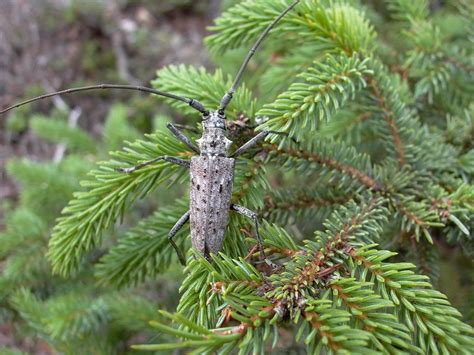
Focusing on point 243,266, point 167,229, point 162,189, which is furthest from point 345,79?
point 162,189

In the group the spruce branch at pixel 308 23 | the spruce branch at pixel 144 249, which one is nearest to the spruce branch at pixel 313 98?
the spruce branch at pixel 308 23

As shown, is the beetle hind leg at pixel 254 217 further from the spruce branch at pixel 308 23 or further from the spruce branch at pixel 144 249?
the spruce branch at pixel 308 23

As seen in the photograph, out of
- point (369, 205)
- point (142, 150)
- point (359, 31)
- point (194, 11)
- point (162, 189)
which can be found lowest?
point (369, 205)

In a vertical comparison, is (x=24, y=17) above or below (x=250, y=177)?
above

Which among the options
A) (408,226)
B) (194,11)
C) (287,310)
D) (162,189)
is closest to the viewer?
(287,310)

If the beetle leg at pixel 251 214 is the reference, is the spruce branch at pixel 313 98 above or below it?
above

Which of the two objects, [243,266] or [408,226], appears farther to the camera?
[408,226]

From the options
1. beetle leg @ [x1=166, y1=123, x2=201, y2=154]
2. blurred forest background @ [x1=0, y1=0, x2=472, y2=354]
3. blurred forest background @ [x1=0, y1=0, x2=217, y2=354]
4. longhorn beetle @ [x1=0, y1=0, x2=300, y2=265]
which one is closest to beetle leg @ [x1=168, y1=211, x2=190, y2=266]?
longhorn beetle @ [x1=0, y1=0, x2=300, y2=265]

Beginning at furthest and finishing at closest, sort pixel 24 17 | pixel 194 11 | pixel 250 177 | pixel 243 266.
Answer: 1. pixel 194 11
2. pixel 24 17
3. pixel 250 177
4. pixel 243 266

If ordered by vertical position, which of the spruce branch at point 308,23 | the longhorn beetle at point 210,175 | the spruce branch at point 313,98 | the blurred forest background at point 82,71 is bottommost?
the longhorn beetle at point 210,175

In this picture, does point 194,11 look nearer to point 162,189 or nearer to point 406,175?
point 162,189
